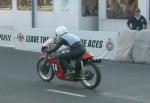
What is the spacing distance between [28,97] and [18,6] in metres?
17.4

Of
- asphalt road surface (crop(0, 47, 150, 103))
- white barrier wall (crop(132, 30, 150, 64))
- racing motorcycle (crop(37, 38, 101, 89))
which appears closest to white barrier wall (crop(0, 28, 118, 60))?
white barrier wall (crop(132, 30, 150, 64))

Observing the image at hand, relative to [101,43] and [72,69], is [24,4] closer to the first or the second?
[101,43]

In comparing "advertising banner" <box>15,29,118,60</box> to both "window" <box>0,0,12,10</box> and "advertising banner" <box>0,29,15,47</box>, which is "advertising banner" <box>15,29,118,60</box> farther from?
"window" <box>0,0,12,10</box>

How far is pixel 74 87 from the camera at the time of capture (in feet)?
38.8

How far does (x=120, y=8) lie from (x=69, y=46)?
12.3 m

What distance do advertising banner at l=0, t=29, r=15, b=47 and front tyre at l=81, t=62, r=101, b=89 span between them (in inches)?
408

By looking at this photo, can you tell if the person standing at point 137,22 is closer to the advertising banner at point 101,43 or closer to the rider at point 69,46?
the advertising banner at point 101,43

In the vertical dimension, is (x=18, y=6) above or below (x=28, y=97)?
above

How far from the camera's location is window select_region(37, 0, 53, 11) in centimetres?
2602

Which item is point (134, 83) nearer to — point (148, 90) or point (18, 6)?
point (148, 90)

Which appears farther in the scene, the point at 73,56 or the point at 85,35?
the point at 85,35

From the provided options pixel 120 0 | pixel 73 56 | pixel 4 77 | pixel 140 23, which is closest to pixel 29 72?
pixel 4 77

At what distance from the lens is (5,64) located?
1602cm

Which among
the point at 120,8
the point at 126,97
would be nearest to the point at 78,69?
the point at 126,97
